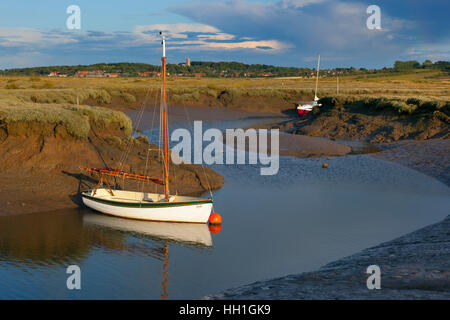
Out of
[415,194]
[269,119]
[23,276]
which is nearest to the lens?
[23,276]

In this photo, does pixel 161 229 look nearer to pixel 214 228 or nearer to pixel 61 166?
pixel 214 228

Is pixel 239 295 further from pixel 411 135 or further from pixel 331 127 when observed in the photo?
pixel 331 127

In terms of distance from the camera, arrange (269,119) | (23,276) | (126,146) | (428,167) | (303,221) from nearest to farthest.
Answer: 1. (23,276)
2. (303,221)
3. (126,146)
4. (428,167)
5. (269,119)

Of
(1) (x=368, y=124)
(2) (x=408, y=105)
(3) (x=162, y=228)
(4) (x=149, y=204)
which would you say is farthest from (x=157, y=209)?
(2) (x=408, y=105)

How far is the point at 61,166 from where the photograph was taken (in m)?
26.2

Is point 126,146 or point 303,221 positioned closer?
point 303,221

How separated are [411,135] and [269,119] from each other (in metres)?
27.0

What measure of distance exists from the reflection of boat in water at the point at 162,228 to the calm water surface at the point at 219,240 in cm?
4

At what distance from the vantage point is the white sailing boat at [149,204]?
21.8 m

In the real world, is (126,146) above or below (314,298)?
above

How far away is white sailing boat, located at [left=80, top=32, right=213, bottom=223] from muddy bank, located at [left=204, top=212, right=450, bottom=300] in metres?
7.17

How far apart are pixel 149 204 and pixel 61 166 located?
7.04 meters

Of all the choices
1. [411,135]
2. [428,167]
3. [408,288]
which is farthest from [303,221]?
[411,135]

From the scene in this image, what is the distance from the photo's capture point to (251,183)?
99.6ft
